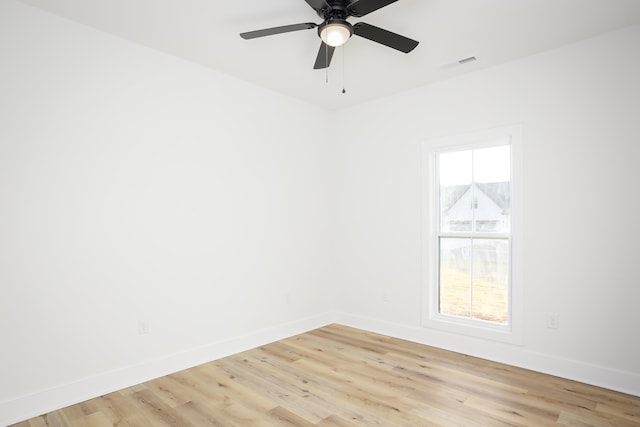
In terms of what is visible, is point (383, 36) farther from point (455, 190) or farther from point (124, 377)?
point (124, 377)

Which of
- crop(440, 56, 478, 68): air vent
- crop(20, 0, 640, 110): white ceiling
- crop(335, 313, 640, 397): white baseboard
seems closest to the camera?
crop(20, 0, 640, 110): white ceiling

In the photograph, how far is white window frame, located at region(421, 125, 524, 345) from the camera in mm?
3295

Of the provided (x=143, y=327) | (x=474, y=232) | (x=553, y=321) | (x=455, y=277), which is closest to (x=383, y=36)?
(x=474, y=232)

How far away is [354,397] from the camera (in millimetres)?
2713

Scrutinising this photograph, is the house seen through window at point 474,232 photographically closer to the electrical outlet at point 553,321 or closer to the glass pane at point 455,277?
the glass pane at point 455,277

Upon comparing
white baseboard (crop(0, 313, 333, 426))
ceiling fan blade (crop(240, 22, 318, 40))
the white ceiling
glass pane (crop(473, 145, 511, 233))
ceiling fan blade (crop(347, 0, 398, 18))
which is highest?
the white ceiling

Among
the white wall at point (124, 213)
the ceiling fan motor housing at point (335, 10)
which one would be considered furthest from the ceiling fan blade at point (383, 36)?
the white wall at point (124, 213)

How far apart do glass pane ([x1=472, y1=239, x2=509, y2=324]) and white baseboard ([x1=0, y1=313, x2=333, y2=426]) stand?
2137mm

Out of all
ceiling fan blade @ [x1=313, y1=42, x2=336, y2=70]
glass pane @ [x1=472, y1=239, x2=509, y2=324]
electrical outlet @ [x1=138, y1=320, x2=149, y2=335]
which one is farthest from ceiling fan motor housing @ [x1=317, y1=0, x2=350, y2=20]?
electrical outlet @ [x1=138, y1=320, x2=149, y2=335]

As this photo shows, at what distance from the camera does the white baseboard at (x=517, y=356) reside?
2791mm

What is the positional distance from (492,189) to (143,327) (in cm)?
347

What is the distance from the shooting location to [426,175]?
3.96m

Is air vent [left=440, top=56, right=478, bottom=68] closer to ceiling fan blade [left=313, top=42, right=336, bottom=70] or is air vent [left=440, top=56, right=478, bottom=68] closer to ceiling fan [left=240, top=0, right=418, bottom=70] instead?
ceiling fan [left=240, top=0, right=418, bottom=70]

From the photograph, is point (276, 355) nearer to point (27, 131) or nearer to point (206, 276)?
point (206, 276)
